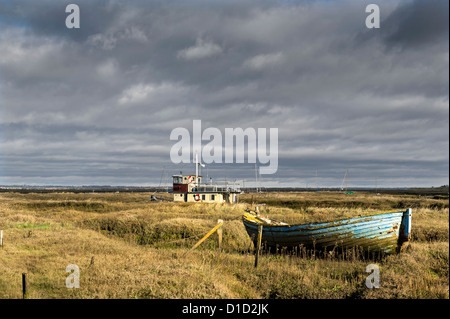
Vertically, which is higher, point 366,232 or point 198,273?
point 366,232

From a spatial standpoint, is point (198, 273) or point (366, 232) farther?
point (366, 232)

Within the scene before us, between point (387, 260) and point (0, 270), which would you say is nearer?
point (0, 270)

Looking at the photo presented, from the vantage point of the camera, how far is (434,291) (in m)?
8.66

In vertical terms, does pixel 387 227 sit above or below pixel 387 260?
above

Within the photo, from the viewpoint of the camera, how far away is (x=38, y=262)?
12953mm

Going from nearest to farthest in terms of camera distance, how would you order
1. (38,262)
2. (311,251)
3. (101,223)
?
(38,262) < (311,251) < (101,223)

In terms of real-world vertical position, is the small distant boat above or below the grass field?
above

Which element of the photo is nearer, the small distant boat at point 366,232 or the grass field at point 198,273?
the grass field at point 198,273

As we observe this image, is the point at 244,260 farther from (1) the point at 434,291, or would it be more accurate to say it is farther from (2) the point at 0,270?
(2) the point at 0,270

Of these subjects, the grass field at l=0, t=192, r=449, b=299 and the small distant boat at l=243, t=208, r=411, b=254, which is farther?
the small distant boat at l=243, t=208, r=411, b=254

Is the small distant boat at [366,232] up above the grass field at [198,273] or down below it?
above
